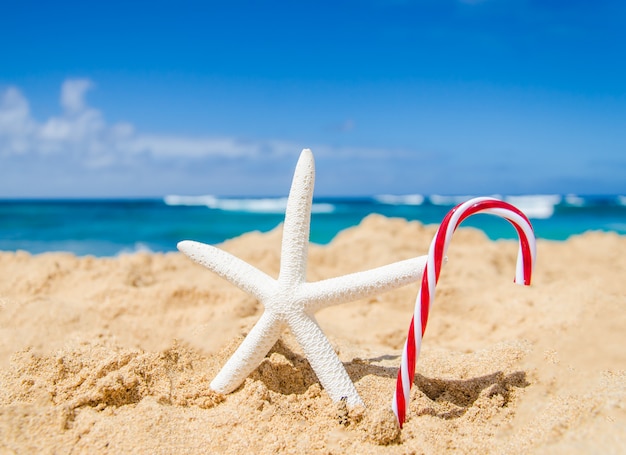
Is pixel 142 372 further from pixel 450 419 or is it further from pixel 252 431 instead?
pixel 450 419

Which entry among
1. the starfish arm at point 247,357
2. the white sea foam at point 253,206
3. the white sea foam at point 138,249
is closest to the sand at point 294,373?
the starfish arm at point 247,357

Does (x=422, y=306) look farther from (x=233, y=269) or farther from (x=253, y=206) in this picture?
(x=253, y=206)

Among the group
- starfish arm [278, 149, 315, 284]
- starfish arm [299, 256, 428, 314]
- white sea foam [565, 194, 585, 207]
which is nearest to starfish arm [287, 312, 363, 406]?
starfish arm [299, 256, 428, 314]

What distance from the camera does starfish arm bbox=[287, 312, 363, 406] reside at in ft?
9.80

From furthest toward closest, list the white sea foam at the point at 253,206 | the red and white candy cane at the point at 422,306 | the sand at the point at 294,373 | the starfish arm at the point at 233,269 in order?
the white sea foam at the point at 253,206
the starfish arm at the point at 233,269
the red and white candy cane at the point at 422,306
the sand at the point at 294,373

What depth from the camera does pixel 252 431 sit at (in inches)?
107

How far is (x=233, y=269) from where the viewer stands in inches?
130

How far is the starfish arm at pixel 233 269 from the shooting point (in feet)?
10.7

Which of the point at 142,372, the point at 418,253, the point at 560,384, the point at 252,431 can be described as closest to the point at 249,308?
the point at 142,372

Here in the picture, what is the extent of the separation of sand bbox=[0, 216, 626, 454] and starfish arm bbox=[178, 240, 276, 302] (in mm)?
570

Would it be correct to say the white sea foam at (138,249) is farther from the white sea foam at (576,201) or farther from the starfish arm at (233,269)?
the white sea foam at (576,201)

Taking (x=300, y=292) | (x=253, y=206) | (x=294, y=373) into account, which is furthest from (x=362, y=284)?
(x=253, y=206)

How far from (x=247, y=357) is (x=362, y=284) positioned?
2.84 feet

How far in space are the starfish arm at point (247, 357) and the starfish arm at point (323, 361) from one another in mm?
138
